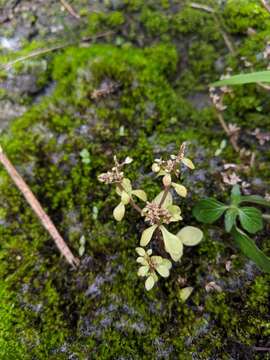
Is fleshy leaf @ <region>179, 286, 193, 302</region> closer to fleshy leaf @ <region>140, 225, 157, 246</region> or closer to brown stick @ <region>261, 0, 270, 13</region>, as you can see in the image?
fleshy leaf @ <region>140, 225, 157, 246</region>

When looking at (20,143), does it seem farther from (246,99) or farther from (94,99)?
(246,99)

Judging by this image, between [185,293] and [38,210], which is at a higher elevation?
[38,210]

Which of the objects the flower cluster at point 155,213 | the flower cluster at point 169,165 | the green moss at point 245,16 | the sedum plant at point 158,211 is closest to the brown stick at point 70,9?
the green moss at point 245,16

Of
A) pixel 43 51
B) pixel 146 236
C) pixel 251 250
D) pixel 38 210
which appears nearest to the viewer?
pixel 146 236

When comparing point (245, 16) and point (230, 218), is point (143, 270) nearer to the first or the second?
point (230, 218)

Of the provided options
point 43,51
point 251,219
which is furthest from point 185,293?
point 43,51

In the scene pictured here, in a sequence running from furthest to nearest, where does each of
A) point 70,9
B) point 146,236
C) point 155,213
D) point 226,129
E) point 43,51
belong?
1. point 70,9
2. point 43,51
3. point 226,129
4. point 146,236
5. point 155,213

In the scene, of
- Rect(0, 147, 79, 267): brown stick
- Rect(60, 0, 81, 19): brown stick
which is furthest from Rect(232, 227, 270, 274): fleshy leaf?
Rect(60, 0, 81, 19): brown stick
